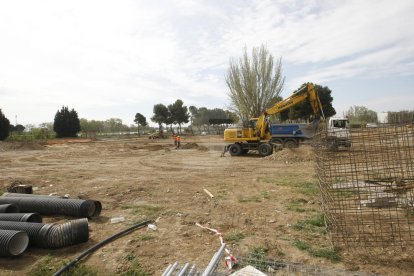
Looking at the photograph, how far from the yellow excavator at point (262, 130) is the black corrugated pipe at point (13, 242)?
14424 millimetres

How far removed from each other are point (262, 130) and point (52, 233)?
563 inches

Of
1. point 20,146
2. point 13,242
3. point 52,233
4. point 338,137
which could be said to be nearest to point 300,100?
point 338,137

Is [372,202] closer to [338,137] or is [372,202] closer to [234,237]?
[338,137]

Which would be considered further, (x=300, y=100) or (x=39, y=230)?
(x=300, y=100)

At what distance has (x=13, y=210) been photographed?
6.30 metres

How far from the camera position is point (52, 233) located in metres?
5.00

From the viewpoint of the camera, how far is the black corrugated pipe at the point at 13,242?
15.0 feet

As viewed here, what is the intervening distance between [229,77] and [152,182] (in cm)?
2874

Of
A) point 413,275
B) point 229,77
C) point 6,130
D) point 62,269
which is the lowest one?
point 413,275

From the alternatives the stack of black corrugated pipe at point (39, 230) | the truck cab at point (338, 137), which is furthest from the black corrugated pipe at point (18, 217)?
the truck cab at point (338, 137)

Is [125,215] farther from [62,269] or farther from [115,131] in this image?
[115,131]

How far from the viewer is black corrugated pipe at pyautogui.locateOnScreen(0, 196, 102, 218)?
21.1 feet

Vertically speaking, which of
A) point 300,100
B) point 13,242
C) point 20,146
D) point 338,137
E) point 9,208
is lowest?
point 13,242

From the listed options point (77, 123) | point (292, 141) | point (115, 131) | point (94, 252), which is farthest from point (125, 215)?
point (115, 131)
